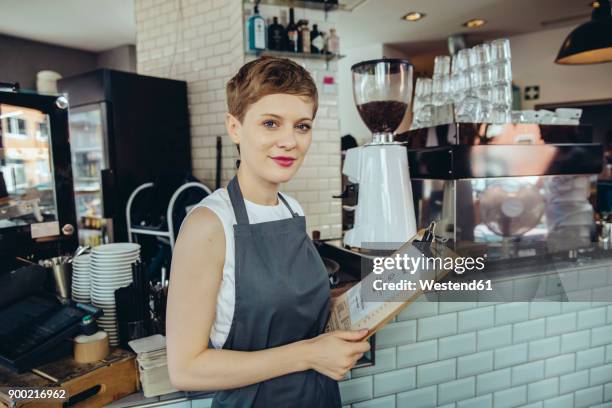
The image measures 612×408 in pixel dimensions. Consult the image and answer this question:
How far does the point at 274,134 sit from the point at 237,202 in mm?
187

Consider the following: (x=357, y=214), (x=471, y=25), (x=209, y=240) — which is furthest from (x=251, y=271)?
(x=471, y=25)

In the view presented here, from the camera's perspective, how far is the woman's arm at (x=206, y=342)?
3.16ft

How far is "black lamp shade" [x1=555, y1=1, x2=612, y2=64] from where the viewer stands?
142 inches

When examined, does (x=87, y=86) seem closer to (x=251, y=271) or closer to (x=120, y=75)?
(x=120, y=75)

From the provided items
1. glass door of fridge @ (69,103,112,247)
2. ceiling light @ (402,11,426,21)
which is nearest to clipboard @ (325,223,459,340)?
glass door of fridge @ (69,103,112,247)

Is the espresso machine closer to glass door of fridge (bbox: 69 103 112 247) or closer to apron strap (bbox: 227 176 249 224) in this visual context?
apron strap (bbox: 227 176 249 224)

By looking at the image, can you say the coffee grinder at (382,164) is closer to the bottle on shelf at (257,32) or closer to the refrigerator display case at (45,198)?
the refrigerator display case at (45,198)

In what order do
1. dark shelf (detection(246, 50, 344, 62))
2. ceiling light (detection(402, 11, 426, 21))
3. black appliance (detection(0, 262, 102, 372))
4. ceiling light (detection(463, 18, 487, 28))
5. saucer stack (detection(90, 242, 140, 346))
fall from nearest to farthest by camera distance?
black appliance (detection(0, 262, 102, 372)), saucer stack (detection(90, 242, 140, 346)), dark shelf (detection(246, 50, 344, 62)), ceiling light (detection(402, 11, 426, 21)), ceiling light (detection(463, 18, 487, 28))

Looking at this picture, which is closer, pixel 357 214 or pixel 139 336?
pixel 139 336

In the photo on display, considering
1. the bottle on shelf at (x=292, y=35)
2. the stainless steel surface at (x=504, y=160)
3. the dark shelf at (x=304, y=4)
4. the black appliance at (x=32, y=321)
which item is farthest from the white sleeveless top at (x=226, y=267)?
the dark shelf at (x=304, y=4)

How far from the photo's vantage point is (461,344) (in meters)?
1.71

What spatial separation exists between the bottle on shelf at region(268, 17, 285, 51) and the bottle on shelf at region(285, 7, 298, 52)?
46 millimetres

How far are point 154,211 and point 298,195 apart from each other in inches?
45.5

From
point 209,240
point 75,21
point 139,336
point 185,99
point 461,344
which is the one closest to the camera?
point 209,240
